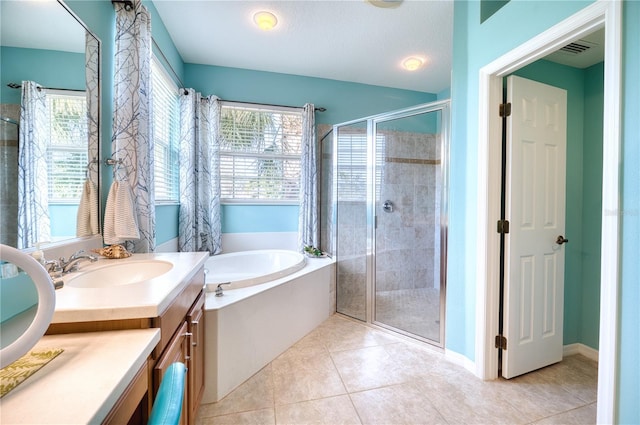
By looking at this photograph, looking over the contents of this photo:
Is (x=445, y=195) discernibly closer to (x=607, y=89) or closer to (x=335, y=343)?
(x=607, y=89)

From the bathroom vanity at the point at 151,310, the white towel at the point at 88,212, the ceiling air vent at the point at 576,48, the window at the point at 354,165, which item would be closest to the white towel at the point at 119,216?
the white towel at the point at 88,212

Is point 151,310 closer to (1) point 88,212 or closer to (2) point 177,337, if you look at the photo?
(2) point 177,337

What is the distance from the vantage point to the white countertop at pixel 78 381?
0.41 metres

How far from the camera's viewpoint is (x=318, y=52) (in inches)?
101

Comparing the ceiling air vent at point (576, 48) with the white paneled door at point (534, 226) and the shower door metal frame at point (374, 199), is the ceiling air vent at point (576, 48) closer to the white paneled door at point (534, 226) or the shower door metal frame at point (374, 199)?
the white paneled door at point (534, 226)

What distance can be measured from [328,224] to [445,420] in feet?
6.63

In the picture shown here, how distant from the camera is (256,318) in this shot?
5.71 feet

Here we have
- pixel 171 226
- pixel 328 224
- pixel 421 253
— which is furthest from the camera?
pixel 328 224

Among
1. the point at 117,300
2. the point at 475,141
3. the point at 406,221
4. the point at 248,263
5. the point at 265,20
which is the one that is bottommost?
the point at 248,263

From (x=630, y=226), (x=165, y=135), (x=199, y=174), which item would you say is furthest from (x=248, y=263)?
(x=630, y=226)

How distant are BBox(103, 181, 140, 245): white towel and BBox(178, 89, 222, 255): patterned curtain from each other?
109cm

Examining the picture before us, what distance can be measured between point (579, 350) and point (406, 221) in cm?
165

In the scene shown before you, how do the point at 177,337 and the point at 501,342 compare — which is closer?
the point at 177,337

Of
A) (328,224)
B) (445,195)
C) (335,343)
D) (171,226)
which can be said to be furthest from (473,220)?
(171,226)
